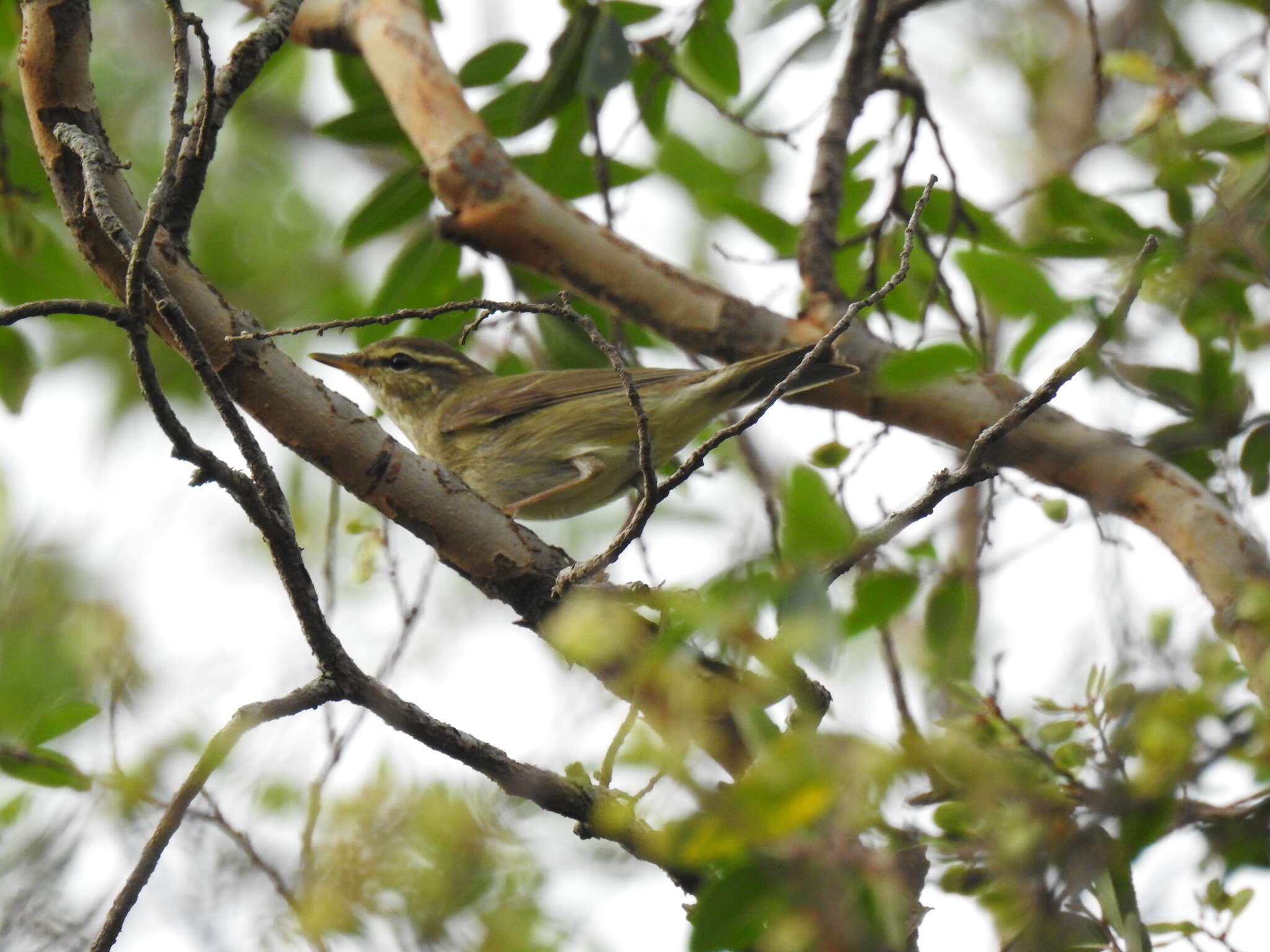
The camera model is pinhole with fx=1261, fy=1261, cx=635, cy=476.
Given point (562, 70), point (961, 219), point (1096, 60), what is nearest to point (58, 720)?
point (562, 70)

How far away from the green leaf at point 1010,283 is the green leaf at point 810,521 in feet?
4.31

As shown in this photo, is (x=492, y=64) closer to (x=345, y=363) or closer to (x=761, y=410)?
(x=345, y=363)

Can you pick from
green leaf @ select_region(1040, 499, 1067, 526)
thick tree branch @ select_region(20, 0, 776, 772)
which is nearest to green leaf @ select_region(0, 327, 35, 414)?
thick tree branch @ select_region(20, 0, 776, 772)

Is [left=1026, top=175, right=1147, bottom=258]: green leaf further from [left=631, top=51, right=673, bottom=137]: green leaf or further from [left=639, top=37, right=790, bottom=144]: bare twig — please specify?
[left=631, top=51, right=673, bottom=137]: green leaf

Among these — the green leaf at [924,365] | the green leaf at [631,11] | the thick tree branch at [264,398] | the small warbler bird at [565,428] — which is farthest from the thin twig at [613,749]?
the green leaf at [631,11]

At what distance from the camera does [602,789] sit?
265 centimetres

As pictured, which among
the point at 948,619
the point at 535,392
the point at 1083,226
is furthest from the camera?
the point at 535,392

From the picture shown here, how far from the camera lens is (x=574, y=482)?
5031 mm

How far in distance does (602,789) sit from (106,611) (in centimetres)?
244

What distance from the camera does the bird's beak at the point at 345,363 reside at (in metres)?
6.03

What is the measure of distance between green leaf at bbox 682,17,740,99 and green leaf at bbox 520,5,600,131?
1.46ft

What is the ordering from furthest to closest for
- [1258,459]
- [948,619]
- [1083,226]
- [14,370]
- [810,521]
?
1. [14,370]
2. [1083,226]
3. [1258,459]
4. [948,619]
5. [810,521]

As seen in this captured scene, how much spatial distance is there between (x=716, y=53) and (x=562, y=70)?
63cm

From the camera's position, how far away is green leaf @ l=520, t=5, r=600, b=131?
4.36 meters
